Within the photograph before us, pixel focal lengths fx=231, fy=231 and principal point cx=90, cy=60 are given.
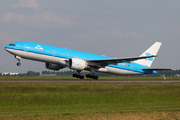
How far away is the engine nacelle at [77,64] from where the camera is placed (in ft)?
125

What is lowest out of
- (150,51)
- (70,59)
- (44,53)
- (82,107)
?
(82,107)

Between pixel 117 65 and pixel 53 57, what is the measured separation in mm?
13987

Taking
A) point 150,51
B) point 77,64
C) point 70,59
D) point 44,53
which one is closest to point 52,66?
point 70,59

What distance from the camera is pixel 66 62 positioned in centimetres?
3934

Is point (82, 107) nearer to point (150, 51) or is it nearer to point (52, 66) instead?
point (52, 66)

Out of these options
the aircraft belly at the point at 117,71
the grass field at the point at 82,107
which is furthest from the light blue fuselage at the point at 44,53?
the grass field at the point at 82,107

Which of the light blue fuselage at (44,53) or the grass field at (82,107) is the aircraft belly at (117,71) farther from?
the grass field at (82,107)

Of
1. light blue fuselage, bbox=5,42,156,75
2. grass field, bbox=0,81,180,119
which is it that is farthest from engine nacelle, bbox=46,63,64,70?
grass field, bbox=0,81,180,119

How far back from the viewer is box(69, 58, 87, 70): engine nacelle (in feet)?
125

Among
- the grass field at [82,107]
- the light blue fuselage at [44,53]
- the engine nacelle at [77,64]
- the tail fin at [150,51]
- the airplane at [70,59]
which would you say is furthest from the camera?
the tail fin at [150,51]

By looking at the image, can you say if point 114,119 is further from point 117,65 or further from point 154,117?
point 117,65

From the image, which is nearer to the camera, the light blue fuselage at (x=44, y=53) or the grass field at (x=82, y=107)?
the grass field at (x=82, y=107)

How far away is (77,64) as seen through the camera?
38594 mm

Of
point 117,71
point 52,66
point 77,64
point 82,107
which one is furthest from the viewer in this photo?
point 117,71
